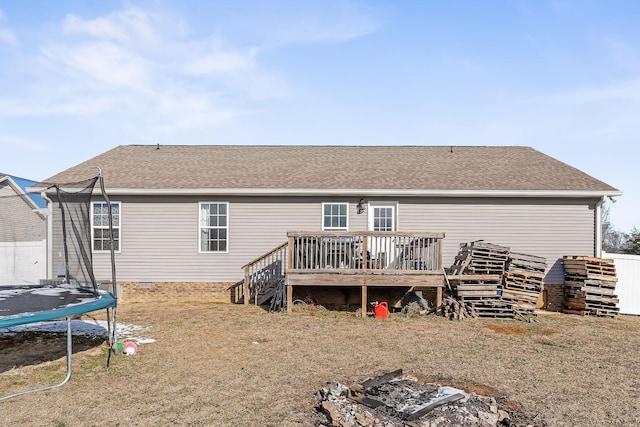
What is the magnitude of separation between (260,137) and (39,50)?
25.9 ft

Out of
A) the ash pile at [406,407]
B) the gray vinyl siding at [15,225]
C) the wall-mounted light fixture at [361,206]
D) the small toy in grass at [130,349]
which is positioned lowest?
the small toy in grass at [130,349]

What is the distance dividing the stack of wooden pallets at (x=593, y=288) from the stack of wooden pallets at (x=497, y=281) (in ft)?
3.85

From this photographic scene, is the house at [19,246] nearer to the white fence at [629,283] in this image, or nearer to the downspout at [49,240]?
the downspout at [49,240]

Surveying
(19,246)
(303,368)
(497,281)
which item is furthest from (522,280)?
(19,246)

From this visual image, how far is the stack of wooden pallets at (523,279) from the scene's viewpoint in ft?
33.5

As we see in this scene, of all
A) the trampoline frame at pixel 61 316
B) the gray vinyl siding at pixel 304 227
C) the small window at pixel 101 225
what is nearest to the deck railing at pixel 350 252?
the gray vinyl siding at pixel 304 227

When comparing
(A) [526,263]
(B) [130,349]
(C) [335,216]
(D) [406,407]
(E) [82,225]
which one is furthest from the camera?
(C) [335,216]

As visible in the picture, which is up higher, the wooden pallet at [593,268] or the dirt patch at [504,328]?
the wooden pallet at [593,268]

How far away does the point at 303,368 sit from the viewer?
6.15 metres

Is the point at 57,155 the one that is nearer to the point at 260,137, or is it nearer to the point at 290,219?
the point at 260,137

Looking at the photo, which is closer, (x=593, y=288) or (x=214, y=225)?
(x=593, y=288)

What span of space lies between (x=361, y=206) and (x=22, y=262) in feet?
25.9

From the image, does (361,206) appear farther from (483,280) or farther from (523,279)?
(523,279)

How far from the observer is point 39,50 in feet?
39.8
